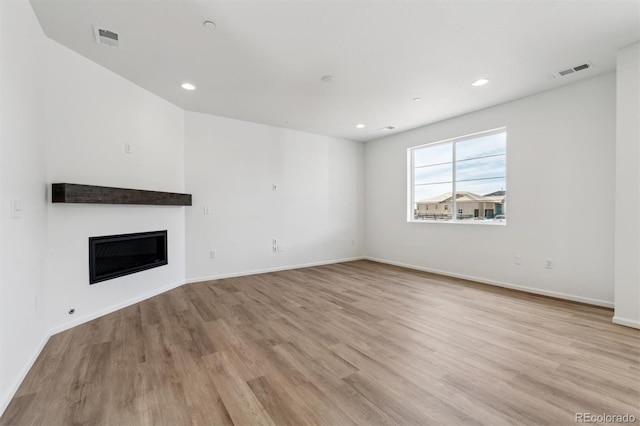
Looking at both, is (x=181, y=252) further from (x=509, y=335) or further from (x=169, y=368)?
(x=509, y=335)

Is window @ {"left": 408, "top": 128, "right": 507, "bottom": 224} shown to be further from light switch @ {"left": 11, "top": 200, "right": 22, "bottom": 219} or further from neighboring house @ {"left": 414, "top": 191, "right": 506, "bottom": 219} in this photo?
light switch @ {"left": 11, "top": 200, "right": 22, "bottom": 219}

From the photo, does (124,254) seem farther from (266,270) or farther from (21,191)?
(266,270)

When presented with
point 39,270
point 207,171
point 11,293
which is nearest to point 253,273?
point 207,171

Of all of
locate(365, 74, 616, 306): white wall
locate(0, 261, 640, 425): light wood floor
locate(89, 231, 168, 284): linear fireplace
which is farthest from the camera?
locate(365, 74, 616, 306): white wall

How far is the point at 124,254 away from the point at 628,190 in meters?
5.59

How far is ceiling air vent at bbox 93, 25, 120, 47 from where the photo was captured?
8.05 feet

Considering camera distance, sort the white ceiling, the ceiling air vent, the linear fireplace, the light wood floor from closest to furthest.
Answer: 1. the light wood floor
2. the white ceiling
3. the ceiling air vent
4. the linear fireplace

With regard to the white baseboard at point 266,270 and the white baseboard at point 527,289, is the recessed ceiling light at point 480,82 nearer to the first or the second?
the white baseboard at point 527,289

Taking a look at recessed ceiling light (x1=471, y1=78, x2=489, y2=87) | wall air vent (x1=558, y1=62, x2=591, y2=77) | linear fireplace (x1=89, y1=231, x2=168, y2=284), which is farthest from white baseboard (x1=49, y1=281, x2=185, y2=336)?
wall air vent (x1=558, y1=62, x2=591, y2=77)

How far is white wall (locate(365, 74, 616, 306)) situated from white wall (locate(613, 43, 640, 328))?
1.87 feet

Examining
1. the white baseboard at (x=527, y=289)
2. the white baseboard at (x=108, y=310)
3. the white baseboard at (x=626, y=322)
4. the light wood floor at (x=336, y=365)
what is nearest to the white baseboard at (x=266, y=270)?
the white baseboard at (x=108, y=310)

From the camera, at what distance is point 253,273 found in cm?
510

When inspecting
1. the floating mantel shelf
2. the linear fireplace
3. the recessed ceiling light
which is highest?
the recessed ceiling light

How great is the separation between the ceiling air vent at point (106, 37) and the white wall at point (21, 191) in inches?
16.1
